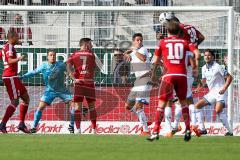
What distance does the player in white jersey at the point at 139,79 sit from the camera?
1722cm

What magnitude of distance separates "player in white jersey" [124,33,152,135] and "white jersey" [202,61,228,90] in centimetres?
121

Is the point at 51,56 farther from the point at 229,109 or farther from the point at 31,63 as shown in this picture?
the point at 229,109

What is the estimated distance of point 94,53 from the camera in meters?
19.3

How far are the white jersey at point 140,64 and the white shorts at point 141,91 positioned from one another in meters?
0.18

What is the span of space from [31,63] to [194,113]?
5.08 m

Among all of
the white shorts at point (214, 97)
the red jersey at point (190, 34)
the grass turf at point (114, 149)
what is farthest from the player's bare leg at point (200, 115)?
the grass turf at point (114, 149)

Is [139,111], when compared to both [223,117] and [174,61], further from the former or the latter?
[174,61]

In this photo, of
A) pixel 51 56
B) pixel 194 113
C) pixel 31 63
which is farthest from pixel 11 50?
pixel 194 113

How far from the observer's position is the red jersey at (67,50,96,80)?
59.3 ft

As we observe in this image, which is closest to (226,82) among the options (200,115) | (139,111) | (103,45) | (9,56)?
(200,115)

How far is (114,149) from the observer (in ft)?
39.1

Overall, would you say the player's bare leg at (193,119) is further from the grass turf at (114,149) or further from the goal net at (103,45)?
the goal net at (103,45)

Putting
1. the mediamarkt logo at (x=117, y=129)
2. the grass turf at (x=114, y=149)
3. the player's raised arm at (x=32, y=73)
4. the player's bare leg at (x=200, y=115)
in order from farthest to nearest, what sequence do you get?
the mediamarkt logo at (x=117, y=129)
the player's raised arm at (x=32, y=73)
the player's bare leg at (x=200, y=115)
the grass turf at (x=114, y=149)

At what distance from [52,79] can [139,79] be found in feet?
6.53
